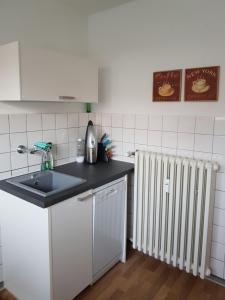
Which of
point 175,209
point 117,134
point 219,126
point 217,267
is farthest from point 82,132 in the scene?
point 217,267

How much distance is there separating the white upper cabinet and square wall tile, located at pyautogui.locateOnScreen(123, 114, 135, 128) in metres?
0.48

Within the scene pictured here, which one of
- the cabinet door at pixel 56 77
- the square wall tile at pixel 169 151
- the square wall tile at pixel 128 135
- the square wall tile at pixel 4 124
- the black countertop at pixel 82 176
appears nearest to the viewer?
the black countertop at pixel 82 176

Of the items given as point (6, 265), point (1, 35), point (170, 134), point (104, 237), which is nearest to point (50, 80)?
point (1, 35)

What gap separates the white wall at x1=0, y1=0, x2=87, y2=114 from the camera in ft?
5.69

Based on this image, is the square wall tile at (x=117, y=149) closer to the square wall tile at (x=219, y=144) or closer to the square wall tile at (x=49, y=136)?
the square wall tile at (x=49, y=136)

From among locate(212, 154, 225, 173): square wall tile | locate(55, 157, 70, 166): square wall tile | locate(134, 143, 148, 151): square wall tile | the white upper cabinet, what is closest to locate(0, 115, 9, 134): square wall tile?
the white upper cabinet

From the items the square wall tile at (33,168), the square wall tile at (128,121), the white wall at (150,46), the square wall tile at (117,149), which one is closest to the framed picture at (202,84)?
the white wall at (150,46)

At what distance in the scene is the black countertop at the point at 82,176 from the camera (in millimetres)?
1442

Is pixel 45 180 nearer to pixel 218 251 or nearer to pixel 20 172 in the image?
pixel 20 172

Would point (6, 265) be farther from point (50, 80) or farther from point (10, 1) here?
point (10, 1)

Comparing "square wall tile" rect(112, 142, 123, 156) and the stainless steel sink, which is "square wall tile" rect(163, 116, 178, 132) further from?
the stainless steel sink

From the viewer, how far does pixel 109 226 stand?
6.37 feet

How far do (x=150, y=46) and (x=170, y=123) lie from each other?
0.65m

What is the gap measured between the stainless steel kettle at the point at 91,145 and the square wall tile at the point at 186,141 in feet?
2.40
